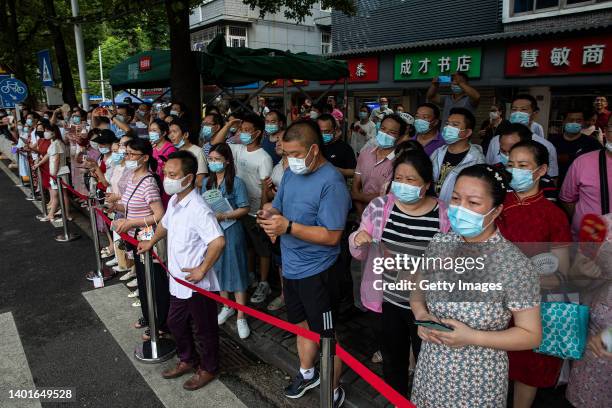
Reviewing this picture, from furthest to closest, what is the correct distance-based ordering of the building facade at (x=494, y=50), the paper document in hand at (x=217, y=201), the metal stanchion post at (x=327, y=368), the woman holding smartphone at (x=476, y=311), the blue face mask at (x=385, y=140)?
the building facade at (x=494, y=50)
the blue face mask at (x=385, y=140)
the paper document in hand at (x=217, y=201)
the metal stanchion post at (x=327, y=368)
the woman holding smartphone at (x=476, y=311)

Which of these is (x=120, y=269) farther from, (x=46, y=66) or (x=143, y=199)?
(x=46, y=66)

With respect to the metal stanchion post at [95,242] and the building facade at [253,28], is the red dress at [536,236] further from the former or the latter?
the building facade at [253,28]

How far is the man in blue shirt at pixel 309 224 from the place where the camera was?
2885 mm

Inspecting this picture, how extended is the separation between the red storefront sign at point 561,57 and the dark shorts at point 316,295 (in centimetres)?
A: 973

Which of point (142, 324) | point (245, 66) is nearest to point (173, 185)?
point (142, 324)

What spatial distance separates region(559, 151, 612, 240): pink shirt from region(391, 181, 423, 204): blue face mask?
1.37 m

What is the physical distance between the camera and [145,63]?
313 inches

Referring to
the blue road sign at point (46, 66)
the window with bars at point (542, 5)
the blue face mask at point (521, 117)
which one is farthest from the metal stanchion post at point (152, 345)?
the window with bars at point (542, 5)

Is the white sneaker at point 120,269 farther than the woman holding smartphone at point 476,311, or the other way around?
the white sneaker at point 120,269

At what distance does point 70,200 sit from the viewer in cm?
940

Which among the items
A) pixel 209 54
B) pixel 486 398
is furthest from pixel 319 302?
pixel 209 54

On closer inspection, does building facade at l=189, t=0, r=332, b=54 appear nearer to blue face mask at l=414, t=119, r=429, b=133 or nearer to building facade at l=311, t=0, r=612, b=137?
building facade at l=311, t=0, r=612, b=137

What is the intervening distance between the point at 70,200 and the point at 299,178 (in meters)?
8.12

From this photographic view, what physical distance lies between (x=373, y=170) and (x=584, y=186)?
1817 millimetres
